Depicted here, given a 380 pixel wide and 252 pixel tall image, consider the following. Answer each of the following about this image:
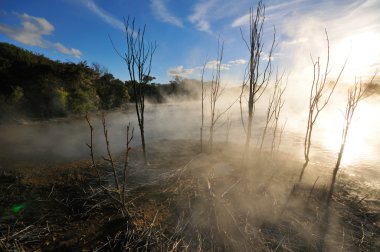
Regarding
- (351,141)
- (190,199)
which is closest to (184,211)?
(190,199)

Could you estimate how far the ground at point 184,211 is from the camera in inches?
138

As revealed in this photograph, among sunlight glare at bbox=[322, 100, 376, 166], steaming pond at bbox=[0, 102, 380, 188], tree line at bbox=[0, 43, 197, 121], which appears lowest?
steaming pond at bbox=[0, 102, 380, 188]

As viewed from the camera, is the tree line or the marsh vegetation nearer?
the marsh vegetation

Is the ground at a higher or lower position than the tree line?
lower

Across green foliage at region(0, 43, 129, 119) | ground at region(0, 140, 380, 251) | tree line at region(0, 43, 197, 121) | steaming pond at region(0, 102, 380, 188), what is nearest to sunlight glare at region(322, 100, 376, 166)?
steaming pond at region(0, 102, 380, 188)

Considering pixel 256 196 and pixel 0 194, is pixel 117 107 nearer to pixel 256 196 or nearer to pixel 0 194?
pixel 0 194

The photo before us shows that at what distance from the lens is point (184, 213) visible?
4.34 meters

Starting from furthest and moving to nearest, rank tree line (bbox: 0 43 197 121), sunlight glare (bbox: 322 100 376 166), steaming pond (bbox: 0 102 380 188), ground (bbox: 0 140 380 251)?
1. tree line (bbox: 0 43 197 121)
2. sunlight glare (bbox: 322 100 376 166)
3. steaming pond (bbox: 0 102 380 188)
4. ground (bbox: 0 140 380 251)

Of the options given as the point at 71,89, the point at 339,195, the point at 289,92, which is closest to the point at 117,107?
the point at 71,89

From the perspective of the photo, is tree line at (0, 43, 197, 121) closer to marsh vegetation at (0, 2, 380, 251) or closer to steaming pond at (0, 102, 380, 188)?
steaming pond at (0, 102, 380, 188)

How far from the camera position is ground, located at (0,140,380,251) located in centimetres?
351

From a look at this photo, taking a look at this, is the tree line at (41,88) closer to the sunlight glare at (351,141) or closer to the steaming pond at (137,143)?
the steaming pond at (137,143)

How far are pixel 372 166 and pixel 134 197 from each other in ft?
26.2

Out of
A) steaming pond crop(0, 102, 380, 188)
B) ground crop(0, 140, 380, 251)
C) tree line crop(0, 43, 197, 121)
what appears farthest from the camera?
tree line crop(0, 43, 197, 121)
